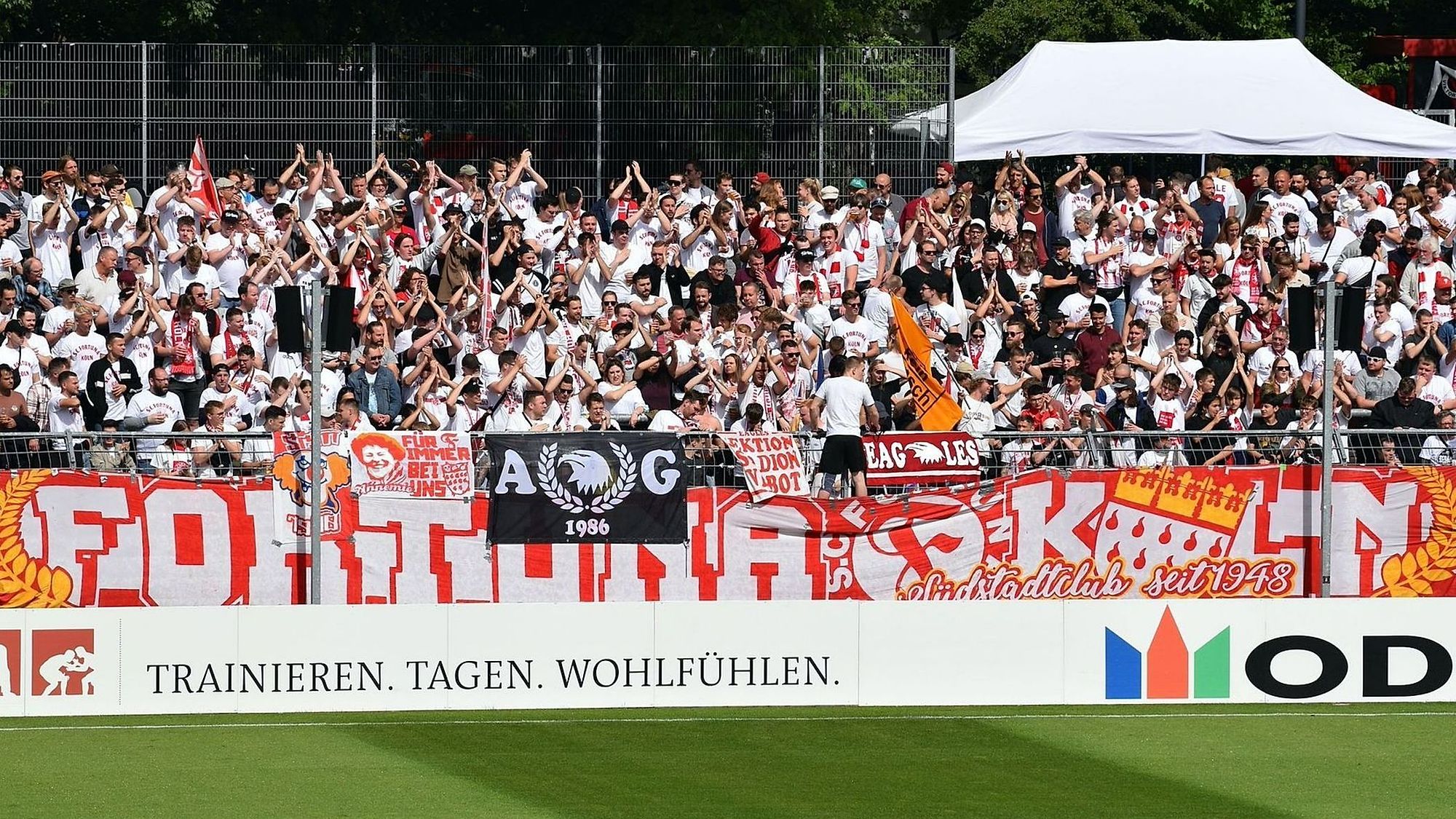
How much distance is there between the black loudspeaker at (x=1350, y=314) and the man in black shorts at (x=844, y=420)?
410cm

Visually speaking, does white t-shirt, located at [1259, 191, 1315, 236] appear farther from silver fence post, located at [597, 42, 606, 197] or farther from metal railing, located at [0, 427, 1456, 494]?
silver fence post, located at [597, 42, 606, 197]

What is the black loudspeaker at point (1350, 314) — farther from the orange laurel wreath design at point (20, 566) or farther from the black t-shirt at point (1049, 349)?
the orange laurel wreath design at point (20, 566)

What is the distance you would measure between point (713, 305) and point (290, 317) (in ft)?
18.2

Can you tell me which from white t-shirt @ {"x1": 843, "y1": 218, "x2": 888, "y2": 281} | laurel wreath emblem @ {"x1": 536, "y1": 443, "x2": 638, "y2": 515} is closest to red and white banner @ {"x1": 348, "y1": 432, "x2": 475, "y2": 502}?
laurel wreath emblem @ {"x1": 536, "y1": 443, "x2": 638, "y2": 515}

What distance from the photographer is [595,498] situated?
59.0 feet

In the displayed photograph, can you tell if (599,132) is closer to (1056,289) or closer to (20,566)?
(1056,289)

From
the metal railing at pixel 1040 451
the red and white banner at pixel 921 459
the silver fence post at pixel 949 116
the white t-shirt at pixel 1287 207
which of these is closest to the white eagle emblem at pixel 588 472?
the metal railing at pixel 1040 451

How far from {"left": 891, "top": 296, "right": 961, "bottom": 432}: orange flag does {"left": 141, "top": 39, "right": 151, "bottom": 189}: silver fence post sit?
908cm

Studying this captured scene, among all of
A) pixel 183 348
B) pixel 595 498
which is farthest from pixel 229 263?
pixel 595 498

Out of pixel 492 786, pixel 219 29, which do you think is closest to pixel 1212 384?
pixel 492 786

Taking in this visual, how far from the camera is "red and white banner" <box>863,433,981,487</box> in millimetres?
18422

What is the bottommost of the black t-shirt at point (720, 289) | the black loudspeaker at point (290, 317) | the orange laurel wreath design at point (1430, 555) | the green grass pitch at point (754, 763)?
the green grass pitch at point (754, 763)

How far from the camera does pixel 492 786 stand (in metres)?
13.3

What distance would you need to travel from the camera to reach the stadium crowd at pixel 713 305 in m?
19.6
